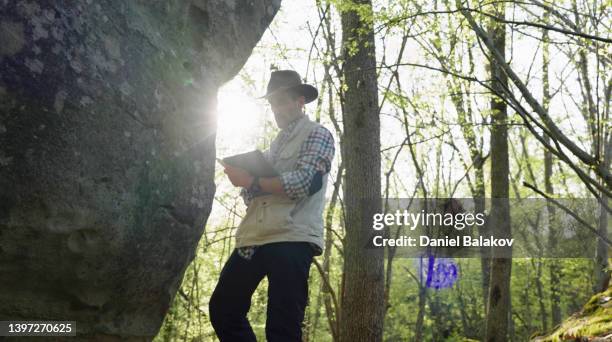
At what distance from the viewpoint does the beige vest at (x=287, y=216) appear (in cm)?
291

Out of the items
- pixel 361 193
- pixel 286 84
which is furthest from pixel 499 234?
pixel 286 84

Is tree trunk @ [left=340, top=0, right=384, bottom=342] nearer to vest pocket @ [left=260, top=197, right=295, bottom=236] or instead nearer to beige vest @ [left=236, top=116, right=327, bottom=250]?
beige vest @ [left=236, top=116, right=327, bottom=250]

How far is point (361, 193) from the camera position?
17.8 ft

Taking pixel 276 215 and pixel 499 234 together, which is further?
pixel 499 234

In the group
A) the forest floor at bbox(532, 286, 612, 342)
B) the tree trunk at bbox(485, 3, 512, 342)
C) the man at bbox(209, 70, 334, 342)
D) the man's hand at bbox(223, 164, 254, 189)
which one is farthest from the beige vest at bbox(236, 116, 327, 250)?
the tree trunk at bbox(485, 3, 512, 342)

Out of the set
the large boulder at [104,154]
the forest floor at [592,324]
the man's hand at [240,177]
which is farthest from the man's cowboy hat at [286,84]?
the forest floor at [592,324]

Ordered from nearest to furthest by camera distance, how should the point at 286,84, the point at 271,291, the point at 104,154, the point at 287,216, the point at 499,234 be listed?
the point at 104,154 < the point at 271,291 < the point at 287,216 < the point at 286,84 < the point at 499,234

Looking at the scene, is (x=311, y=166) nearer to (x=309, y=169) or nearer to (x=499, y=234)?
(x=309, y=169)

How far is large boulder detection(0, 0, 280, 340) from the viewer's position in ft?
7.25

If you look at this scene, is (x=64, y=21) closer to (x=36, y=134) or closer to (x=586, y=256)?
(x=36, y=134)

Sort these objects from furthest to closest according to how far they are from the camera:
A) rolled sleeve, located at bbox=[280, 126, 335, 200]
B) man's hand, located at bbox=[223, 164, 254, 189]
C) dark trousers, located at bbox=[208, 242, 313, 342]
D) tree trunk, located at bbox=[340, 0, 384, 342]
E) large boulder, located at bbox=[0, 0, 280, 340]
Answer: tree trunk, located at bbox=[340, 0, 384, 342] → man's hand, located at bbox=[223, 164, 254, 189] → rolled sleeve, located at bbox=[280, 126, 335, 200] → dark trousers, located at bbox=[208, 242, 313, 342] → large boulder, located at bbox=[0, 0, 280, 340]

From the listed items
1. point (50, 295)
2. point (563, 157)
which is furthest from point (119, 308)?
point (563, 157)

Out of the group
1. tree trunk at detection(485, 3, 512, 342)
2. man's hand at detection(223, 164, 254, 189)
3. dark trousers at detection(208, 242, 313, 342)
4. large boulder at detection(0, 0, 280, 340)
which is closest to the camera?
large boulder at detection(0, 0, 280, 340)

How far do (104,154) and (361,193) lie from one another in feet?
11.1
